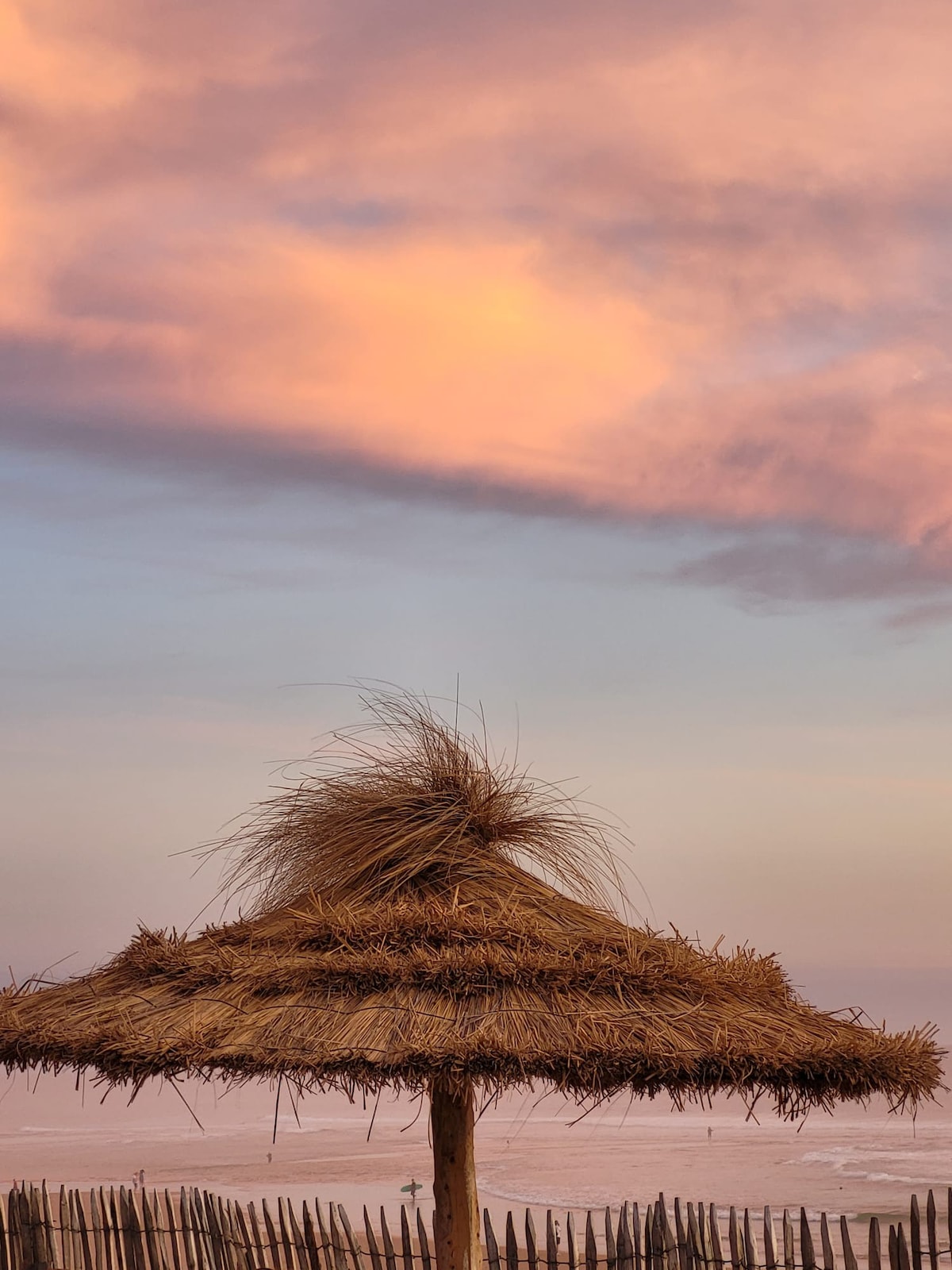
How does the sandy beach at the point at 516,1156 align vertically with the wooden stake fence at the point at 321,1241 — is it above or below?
below

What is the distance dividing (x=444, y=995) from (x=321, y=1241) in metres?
1.97

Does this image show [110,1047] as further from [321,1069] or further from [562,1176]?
[562,1176]

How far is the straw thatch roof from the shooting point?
16.5 feet

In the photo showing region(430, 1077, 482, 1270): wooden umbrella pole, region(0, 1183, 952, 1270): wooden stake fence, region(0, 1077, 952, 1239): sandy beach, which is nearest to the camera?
region(430, 1077, 482, 1270): wooden umbrella pole

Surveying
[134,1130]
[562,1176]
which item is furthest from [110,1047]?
[134,1130]

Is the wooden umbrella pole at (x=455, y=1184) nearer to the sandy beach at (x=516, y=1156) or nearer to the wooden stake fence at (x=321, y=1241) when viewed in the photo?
the wooden stake fence at (x=321, y=1241)

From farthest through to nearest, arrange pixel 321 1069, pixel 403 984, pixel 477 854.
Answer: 1. pixel 477 854
2. pixel 403 984
3. pixel 321 1069

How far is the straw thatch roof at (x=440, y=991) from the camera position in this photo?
503cm

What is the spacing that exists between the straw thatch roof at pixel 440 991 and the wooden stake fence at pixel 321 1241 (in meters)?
0.71

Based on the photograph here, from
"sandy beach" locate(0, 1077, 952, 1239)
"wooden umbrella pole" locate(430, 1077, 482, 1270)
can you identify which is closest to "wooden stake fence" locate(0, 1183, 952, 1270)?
"wooden umbrella pole" locate(430, 1077, 482, 1270)

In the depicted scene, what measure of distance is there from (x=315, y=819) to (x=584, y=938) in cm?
146

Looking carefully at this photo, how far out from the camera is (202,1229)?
6754 millimetres

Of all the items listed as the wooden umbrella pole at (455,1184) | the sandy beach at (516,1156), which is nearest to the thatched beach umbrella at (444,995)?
the wooden umbrella pole at (455,1184)

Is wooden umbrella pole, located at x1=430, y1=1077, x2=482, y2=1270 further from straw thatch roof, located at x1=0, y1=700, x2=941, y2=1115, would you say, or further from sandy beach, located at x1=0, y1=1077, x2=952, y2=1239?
sandy beach, located at x1=0, y1=1077, x2=952, y2=1239
